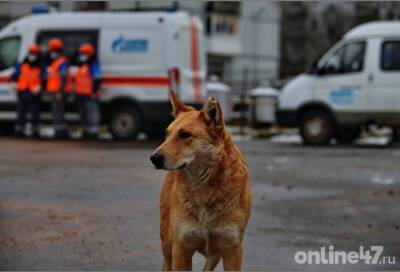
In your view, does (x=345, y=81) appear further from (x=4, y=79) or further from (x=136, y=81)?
(x=4, y=79)

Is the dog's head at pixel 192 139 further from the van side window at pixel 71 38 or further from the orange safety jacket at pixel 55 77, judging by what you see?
the van side window at pixel 71 38

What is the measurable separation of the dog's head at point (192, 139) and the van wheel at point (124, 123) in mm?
13565

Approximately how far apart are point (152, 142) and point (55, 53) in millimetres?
2844

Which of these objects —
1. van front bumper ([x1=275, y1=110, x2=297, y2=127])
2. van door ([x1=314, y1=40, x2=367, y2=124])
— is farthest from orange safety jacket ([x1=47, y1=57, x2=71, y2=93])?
van door ([x1=314, y1=40, x2=367, y2=124])

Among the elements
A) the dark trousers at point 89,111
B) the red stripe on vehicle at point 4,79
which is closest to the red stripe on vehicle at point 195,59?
the dark trousers at point 89,111

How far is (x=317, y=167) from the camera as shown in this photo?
14.1 meters

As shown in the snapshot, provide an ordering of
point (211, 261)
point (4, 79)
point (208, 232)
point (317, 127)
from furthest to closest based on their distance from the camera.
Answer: point (4, 79)
point (317, 127)
point (211, 261)
point (208, 232)

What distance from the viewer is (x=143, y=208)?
30.8 feet

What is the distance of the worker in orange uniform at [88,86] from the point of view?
1786cm

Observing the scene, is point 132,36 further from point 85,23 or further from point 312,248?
point 312,248

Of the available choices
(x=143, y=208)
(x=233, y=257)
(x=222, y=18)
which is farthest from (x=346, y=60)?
(x=222, y=18)

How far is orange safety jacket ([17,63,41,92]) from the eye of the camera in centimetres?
1847

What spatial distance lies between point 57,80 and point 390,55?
7115 millimetres

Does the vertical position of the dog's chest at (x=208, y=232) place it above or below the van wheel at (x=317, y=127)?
above
